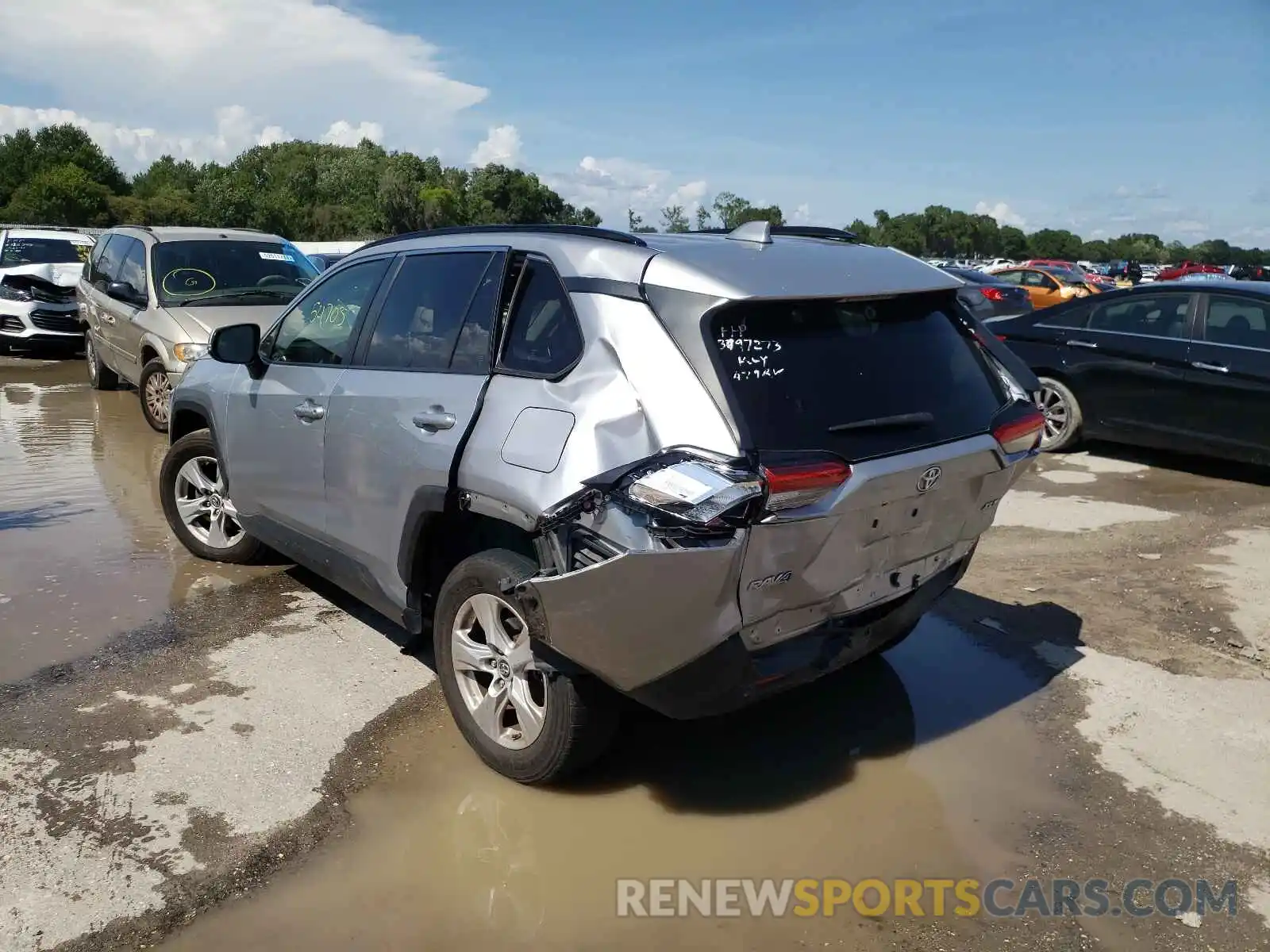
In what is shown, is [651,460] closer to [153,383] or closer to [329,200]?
[153,383]

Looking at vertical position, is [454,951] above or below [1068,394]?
below

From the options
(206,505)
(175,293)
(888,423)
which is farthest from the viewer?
(175,293)

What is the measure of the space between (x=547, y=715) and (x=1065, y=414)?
7.30 meters

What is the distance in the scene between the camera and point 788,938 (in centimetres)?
284

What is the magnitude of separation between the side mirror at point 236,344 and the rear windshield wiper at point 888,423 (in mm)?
3008

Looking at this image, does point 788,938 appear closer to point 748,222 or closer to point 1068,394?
point 748,222

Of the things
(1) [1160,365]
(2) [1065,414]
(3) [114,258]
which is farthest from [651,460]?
(3) [114,258]

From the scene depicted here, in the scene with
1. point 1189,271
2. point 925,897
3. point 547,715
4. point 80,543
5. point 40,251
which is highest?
point 1189,271

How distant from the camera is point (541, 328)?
136 inches

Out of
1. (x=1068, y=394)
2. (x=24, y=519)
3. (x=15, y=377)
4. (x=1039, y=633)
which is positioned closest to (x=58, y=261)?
(x=15, y=377)

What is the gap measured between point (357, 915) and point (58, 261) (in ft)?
53.1

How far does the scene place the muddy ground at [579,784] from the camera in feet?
9.50

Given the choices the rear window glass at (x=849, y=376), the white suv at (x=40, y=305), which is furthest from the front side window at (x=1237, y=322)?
the white suv at (x=40, y=305)

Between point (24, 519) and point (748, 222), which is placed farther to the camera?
point (24, 519)
